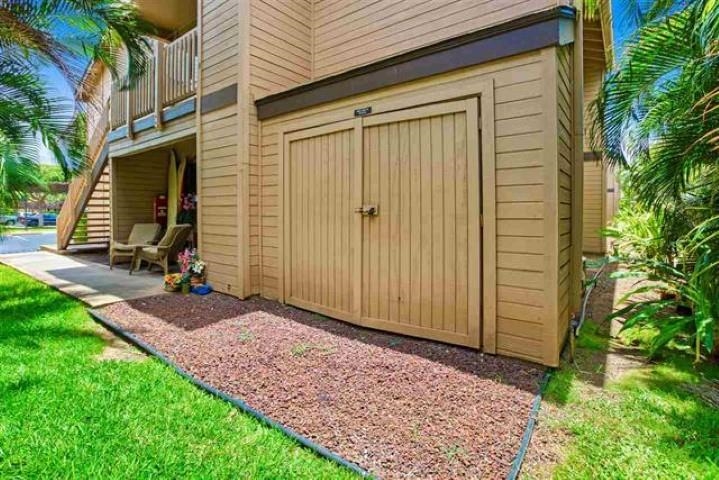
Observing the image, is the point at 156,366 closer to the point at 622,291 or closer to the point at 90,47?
the point at 90,47

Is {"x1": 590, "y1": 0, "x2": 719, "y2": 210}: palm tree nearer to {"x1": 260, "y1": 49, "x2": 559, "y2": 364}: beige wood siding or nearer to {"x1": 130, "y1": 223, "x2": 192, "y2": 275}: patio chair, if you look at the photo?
{"x1": 260, "y1": 49, "x2": 559, "y2": 364}: beige wood siding

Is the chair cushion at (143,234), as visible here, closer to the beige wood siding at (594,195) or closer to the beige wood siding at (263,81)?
the beige wood siding at (263,81)

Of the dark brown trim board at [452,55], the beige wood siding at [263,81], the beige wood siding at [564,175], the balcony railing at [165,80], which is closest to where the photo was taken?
the dark brown trim board at [452,55]

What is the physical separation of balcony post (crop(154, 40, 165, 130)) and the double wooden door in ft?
10.4

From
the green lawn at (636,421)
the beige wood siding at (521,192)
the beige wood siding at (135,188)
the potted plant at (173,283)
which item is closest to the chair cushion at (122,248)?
the beige wood siding at (135,188)

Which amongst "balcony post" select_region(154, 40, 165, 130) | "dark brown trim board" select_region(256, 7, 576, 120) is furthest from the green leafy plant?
"balcony post" select_region(154, 40, 165, 130)

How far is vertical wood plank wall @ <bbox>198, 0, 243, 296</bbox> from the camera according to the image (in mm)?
4766

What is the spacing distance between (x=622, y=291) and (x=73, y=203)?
1095cm

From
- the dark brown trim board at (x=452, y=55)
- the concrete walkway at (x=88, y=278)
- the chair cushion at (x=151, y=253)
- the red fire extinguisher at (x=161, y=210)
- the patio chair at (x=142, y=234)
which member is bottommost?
the concrete walkway at (x=88, y=278)

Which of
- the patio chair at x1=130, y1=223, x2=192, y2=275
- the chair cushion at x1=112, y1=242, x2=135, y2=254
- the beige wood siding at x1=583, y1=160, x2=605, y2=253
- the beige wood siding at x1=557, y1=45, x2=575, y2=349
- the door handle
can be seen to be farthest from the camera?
the beige wood siding at x1=583, y1=160, x2=605, y2=253

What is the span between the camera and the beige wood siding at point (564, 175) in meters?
2.93

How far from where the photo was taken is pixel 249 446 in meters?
1.85

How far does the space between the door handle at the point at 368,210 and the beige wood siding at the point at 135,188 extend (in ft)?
21.8

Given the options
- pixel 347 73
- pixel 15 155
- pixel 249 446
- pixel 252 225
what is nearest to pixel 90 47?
pixel 15 155
